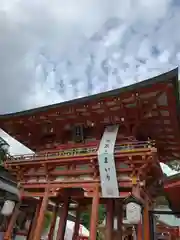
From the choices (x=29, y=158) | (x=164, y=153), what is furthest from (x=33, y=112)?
(x=164, y=153)

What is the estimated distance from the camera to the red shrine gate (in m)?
9.61

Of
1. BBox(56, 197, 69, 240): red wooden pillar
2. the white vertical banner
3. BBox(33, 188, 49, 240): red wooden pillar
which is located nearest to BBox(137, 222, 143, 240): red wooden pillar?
the white vertical banner

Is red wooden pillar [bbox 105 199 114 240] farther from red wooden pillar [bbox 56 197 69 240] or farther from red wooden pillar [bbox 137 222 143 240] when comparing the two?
red wooden pillar [bbox 56 197 69 240]

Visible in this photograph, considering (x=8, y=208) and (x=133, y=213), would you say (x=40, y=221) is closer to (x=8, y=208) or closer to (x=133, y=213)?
(x=8, y=208)

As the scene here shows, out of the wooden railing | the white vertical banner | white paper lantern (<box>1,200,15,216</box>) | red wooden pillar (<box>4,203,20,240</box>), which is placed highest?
the wooden railing

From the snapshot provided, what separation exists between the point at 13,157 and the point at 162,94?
7.30m

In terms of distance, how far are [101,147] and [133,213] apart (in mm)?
2805

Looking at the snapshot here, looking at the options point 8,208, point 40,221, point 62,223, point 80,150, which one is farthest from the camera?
point 62,223

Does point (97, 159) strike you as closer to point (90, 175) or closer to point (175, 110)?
point (90, 175)

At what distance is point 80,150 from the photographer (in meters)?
11.0

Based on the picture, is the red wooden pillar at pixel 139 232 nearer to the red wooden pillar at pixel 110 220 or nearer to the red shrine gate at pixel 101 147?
the red shrine gate at pixel 101 147

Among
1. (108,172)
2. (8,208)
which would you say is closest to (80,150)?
(108,172)

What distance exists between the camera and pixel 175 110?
1018cm

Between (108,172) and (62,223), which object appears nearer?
(108,172)
